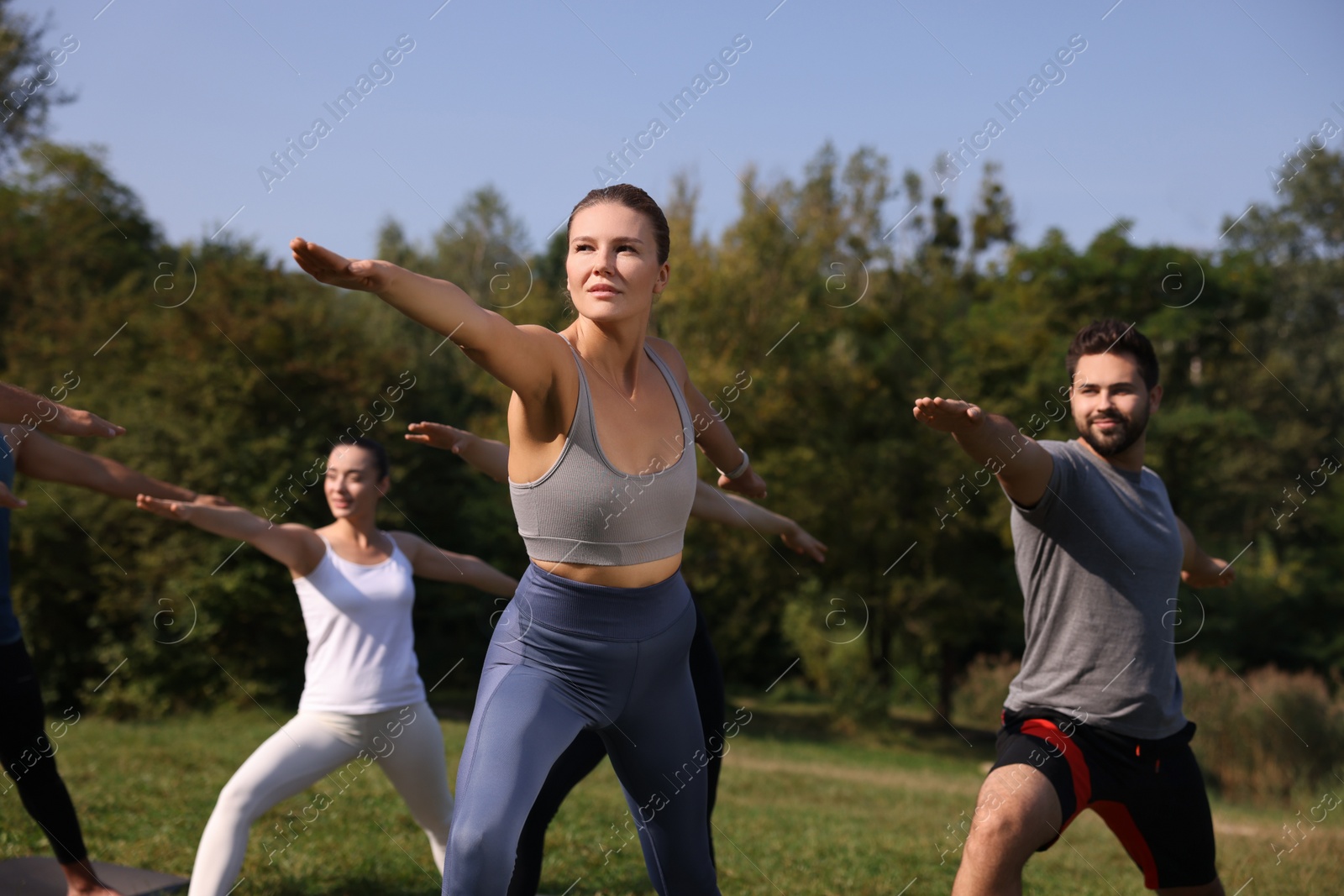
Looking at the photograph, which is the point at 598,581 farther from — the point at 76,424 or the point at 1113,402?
the point at 76,424

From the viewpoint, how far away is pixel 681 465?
3.07m

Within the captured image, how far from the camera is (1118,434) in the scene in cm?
378

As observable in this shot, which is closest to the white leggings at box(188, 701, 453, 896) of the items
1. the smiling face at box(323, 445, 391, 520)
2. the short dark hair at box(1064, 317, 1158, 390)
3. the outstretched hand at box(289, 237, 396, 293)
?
the smiling face at box(323, 445, 391, 520)

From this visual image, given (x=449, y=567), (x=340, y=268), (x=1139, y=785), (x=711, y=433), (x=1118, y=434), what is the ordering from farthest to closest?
(x=449, y=567)
(x=711, y=433)
(x=1118, y=434)
(x=1139, y=785)
(x=340, y=268)

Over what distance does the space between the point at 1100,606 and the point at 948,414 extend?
1063 millimetres

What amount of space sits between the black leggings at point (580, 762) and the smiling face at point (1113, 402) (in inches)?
60.8

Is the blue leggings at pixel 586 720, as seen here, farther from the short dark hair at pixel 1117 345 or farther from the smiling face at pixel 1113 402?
the short dark hair at pixel 1117 345

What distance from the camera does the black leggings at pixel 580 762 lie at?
164 inches

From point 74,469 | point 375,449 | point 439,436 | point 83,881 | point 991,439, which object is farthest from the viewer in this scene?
point 375,449

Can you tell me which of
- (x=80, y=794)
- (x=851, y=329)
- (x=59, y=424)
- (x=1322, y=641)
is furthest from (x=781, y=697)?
(x=59, y=424)

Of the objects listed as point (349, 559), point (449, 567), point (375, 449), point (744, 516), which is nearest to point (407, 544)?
point (449, 567)

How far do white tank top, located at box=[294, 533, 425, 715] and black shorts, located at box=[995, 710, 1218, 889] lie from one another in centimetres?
264

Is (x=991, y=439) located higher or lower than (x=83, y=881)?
higher

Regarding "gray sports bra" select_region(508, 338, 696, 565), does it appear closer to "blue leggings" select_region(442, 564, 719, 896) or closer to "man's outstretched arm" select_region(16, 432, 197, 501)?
"blue leggings" select_region(442, 564, 719, 896)
